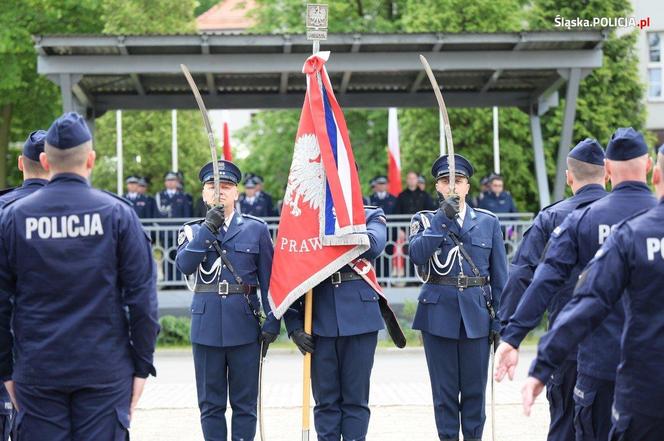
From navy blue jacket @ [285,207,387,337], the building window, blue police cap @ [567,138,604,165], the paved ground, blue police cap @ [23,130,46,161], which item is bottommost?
the paved ground

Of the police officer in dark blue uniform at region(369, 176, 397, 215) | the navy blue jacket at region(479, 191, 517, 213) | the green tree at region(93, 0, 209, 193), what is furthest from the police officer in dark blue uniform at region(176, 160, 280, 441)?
the green tree at region(93, 0, 209, 193)

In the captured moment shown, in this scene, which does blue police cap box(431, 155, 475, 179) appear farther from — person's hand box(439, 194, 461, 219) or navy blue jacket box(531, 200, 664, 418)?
navy blue jacket box(531, 200, 664, 418)

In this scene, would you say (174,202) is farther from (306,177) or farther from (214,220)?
(214,220)

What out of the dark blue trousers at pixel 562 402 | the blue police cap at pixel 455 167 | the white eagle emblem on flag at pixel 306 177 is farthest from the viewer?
the blue police cap at pixel 455 167

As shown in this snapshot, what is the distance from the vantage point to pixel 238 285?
788cm

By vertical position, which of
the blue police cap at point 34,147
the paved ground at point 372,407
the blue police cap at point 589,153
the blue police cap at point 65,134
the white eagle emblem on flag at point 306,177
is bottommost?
the paved ground at point 372,407

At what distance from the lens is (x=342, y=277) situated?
303 inches

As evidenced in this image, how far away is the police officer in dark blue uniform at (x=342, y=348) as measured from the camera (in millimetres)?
7469

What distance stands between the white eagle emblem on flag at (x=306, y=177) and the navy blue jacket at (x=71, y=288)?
2.60m

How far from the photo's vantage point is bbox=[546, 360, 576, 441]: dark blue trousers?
642cm

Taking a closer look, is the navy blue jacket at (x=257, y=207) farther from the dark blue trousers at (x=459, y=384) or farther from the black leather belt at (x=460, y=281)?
the dark blue trousers at (x=459, y=384)

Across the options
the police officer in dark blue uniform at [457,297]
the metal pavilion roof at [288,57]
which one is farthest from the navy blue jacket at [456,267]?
the metal pavilion roof at [288,57]

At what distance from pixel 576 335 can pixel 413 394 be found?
762cm

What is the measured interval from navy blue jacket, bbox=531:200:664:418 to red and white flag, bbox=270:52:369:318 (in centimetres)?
294
